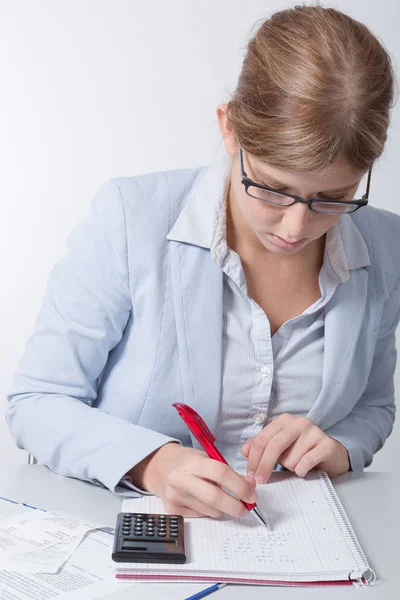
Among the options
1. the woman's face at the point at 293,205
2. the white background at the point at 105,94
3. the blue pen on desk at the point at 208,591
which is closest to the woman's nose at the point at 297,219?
the woman's face at the point at 293,205

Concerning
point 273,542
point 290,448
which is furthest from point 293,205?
point 273,542

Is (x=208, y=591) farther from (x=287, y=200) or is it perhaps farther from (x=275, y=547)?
(x=287, y=200)

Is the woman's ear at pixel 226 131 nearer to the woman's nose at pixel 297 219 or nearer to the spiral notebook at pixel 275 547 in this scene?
the woman's nose at pixel 297 219

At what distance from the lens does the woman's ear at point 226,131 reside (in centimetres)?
132

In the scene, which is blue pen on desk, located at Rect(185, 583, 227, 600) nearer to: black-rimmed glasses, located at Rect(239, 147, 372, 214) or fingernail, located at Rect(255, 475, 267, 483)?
fingernail, located at Rect(255, 475, 267, 483)

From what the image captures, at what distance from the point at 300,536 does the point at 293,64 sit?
67 cm

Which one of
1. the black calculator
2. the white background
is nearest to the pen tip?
the black calculator

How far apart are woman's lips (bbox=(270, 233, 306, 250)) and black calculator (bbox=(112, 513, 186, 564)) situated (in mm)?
459

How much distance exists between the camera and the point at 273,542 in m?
1.07

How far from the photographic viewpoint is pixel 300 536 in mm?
1089

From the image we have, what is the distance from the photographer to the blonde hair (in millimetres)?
1156

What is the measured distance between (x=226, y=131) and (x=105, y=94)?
1185 mm

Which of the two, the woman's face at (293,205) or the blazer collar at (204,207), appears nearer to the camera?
the woman's face at (293,205)

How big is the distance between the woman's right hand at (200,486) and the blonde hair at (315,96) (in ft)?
1.45
